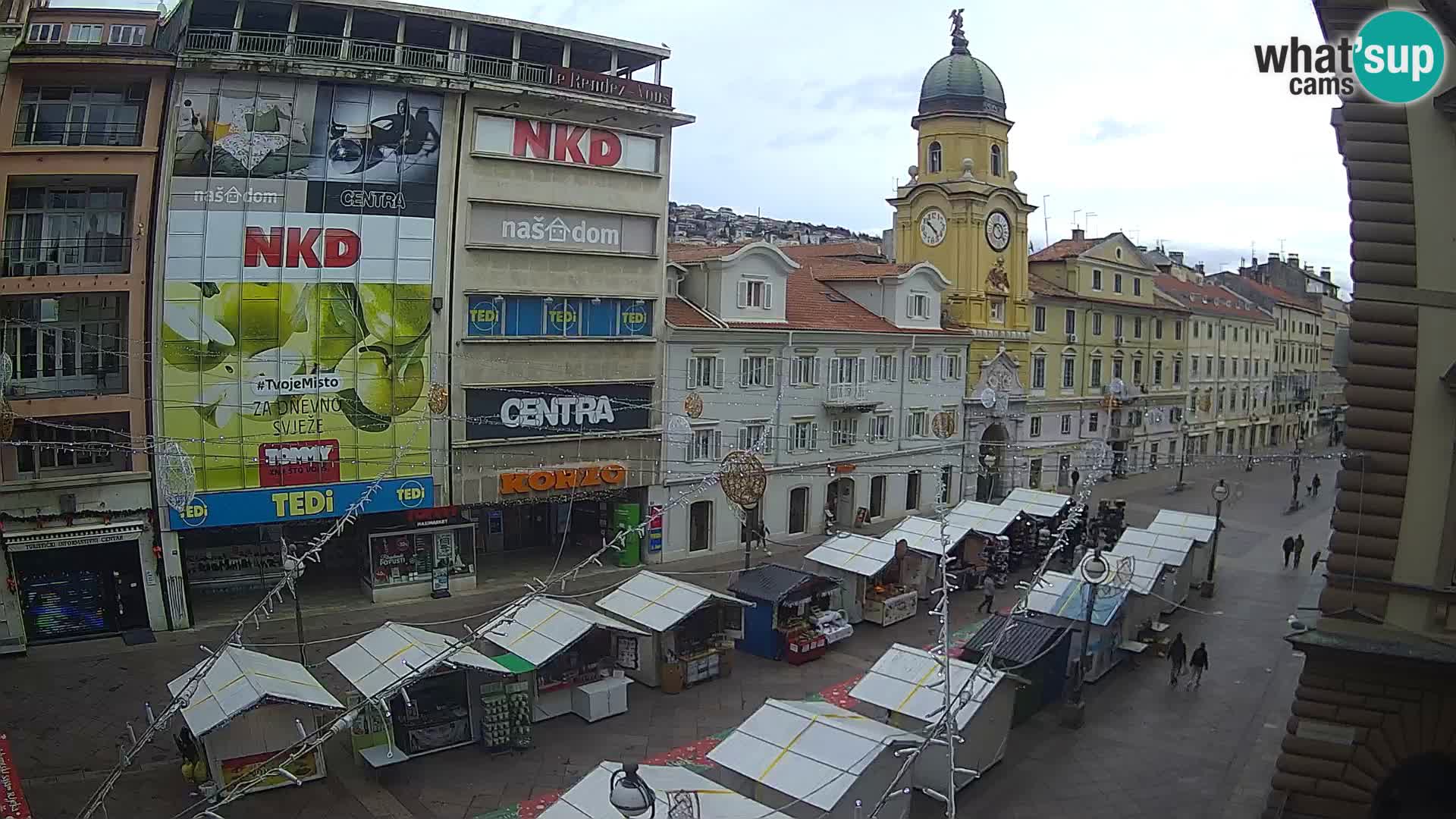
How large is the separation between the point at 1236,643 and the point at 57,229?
108 ft

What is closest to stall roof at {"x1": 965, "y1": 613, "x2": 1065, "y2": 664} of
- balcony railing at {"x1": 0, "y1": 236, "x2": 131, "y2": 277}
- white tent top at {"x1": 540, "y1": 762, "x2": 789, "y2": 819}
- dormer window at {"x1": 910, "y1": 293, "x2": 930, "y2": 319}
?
white tent top at {"x1": 540, "y1": 762, "x2": 789, "y2": 819}

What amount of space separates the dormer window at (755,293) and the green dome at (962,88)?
1557 cm

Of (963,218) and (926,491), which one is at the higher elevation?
(963,218)

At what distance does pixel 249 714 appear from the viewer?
1759 cm

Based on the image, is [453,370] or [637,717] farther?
[453,370]

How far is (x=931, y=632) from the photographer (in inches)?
1110

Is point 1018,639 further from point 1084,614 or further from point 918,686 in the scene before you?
point 918,686

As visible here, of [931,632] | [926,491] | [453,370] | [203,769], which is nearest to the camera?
[203,769]

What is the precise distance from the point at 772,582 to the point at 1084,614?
755 centimetres

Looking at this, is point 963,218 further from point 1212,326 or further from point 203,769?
point 203,769

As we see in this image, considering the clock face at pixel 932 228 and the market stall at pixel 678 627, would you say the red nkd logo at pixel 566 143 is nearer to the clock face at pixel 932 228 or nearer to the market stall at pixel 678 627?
the market stall at pixel 678 627

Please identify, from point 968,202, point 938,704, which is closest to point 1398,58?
point 938,704

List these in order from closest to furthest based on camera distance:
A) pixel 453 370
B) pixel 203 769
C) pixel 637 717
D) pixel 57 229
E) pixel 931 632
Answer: pixel 203 769, pixel 637 717, pixel 57 229, pixel 931 632, pixel 453 370

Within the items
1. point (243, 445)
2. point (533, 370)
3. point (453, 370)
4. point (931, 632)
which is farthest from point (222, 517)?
point (931, 632)
